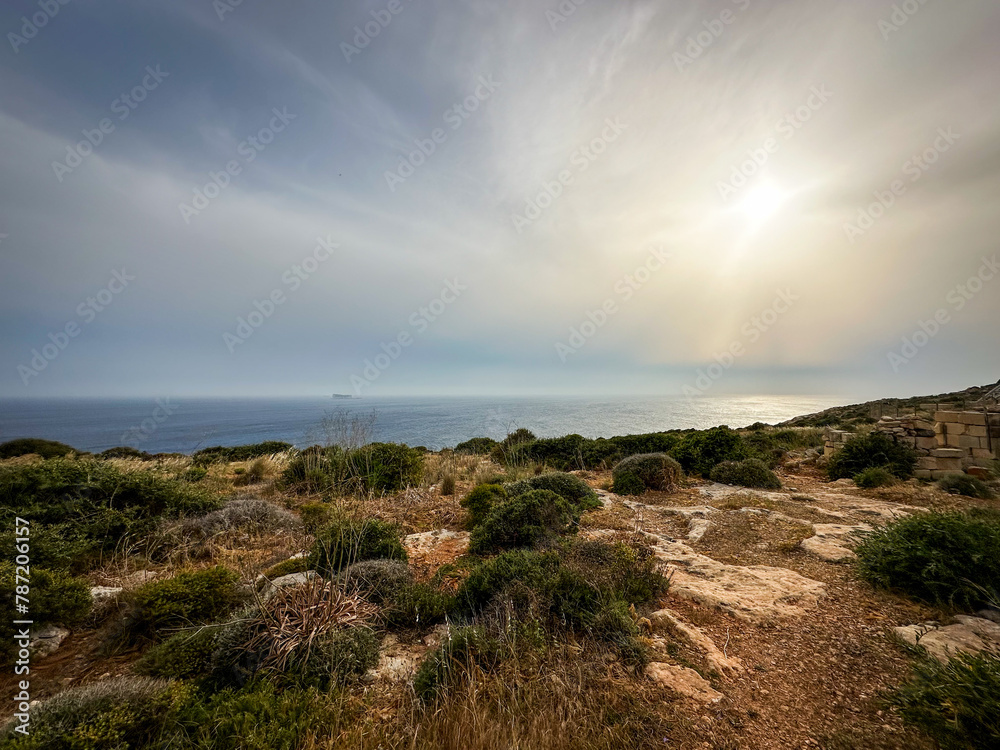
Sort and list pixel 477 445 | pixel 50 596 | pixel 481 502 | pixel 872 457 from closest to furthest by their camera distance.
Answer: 1. pixel 50 596
2. pixel 481 502
3. pixel 872 457
4. pixel 477 445

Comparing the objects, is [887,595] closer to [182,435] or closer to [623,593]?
[623,593]

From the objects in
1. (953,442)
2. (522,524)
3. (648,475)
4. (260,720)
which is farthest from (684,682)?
(953,442)

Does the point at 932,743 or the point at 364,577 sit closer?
the point at 932,743

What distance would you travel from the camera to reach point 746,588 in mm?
4195

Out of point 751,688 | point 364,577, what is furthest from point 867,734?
point 364,577

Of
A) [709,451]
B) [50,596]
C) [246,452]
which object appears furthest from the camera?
[246,452]

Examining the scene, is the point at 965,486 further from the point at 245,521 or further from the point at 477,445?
the point at 477,445

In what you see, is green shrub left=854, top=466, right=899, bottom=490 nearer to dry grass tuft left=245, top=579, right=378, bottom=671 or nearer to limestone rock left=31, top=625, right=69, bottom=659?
dry grass tuft left=245, top=579, right=378, bottom=671

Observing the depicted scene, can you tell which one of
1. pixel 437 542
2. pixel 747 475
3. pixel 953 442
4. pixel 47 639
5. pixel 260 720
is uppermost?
pixel 953 442

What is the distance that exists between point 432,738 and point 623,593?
2.39m

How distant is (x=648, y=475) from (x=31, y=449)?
84.7ft

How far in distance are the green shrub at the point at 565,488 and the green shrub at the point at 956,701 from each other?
17.3ft

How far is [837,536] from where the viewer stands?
5527mm

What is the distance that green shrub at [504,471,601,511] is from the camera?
762cm
